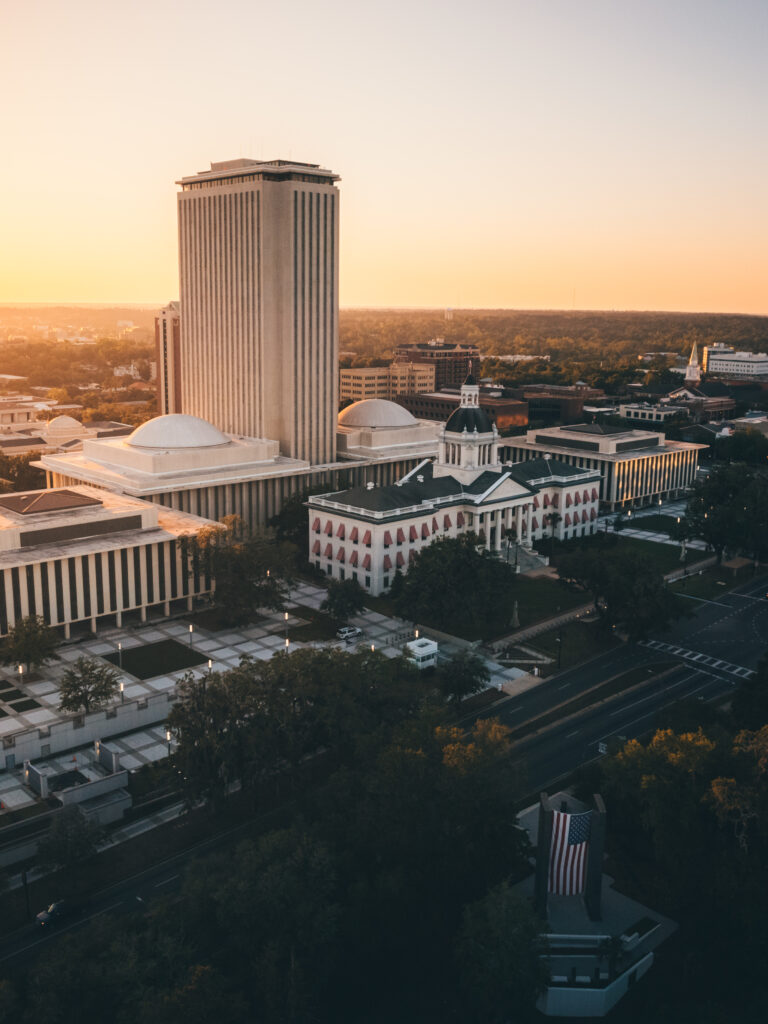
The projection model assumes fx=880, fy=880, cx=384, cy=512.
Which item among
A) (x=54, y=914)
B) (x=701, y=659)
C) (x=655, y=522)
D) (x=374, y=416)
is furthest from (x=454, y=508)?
(x=54, y=914)

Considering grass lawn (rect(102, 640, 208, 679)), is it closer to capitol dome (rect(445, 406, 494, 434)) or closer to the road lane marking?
the road lane marking

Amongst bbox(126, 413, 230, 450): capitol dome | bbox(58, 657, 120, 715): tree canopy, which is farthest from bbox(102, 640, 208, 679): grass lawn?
bbox(126, 413, 230, 450): capitol dome

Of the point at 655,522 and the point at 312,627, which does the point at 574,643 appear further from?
the point at 655,522

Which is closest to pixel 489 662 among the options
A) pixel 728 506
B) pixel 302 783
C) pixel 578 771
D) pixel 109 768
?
pixel 578 771

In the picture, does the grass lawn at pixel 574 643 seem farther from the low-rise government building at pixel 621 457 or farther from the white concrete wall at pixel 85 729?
the low-rise government building at pixel 621 457

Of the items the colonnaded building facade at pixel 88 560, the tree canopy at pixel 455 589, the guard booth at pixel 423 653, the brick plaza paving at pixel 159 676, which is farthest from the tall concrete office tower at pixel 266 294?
the guard booth at pixel 423 653
